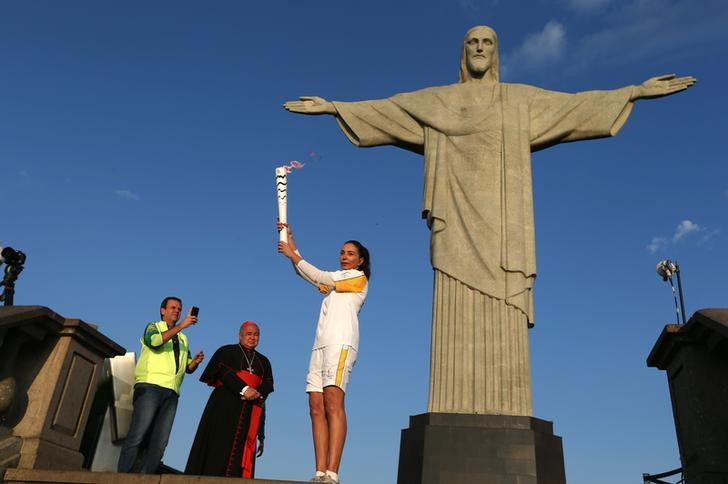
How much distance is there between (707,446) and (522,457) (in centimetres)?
153

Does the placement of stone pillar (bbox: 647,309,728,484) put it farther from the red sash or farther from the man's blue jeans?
the man's blue jeans

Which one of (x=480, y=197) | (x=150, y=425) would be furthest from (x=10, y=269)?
(x=480, y=197)

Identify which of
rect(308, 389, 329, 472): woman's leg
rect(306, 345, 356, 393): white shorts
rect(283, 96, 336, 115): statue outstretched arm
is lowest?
rect(308, 389, 329, 472): woman's leg

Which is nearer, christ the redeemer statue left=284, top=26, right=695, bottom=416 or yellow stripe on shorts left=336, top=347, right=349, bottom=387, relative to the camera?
yellow stripe on shorts left=336, top=347, right=349, bottom=387

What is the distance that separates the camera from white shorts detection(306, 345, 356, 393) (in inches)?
195

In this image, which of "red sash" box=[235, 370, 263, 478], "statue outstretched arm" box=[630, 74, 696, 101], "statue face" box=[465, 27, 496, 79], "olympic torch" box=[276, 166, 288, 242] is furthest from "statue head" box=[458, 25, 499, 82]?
"red sash" box=[235, 370, 263, 478]

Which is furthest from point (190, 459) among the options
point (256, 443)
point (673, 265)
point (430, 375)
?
point (673, 265)

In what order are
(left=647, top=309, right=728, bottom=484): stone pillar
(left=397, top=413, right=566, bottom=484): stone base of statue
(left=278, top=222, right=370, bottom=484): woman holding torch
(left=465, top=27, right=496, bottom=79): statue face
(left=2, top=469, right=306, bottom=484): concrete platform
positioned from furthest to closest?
(left=465, top=27, right=496, bottom=79): statue face
(left=397, top=413, right=566, bottom=484): stone base of statue
(left=647, top=309, right=728, bottom=484): stone pillar
(left=278, top=222, right=370, bottom=484): woman holding torch
(left=2, top=469, right=306, bottom=484): concrete platform

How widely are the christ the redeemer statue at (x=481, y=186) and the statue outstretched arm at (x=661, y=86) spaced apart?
0.04ft

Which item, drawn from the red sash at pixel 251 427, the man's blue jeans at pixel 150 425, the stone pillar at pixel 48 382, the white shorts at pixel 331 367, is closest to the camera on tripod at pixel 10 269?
the stone pillar at pixel 48 382

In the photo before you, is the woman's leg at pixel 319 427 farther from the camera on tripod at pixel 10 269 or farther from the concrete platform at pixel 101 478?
the camera on tripod at pixel 10 269

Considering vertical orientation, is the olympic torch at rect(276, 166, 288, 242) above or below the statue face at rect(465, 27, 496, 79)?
below

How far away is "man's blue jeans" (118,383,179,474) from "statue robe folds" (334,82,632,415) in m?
2.50

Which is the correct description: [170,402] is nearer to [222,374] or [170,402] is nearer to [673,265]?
[222,374]
